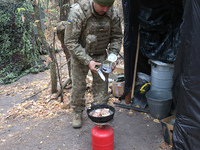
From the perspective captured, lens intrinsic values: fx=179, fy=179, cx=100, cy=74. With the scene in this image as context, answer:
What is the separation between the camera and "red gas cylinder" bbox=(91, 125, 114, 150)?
96.7 inches

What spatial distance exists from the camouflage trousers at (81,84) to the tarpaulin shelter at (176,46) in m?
0.87

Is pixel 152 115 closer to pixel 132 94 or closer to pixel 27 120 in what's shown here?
pixel 132 94

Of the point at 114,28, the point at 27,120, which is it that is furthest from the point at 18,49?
the point at 114,28

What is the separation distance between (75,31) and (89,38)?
10.4 inches

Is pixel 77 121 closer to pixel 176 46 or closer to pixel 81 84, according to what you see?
pixel 81 84

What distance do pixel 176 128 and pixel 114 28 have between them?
1.81 meters

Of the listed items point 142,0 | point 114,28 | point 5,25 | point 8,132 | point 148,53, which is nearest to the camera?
point 114,28

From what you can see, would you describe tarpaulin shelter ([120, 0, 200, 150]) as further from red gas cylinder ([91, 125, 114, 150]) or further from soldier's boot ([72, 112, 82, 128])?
soldier's boot ([72, 112, 82, 128])

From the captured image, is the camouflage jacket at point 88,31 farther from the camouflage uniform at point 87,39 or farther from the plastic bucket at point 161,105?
the plastic bucket at point 161,105

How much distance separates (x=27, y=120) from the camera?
3.78 metres

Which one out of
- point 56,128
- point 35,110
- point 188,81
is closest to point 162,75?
point 188,81

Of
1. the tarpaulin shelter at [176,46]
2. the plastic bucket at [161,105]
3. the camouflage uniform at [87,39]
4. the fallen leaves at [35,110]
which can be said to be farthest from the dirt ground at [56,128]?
the tarpaulin shelter at [176,46]

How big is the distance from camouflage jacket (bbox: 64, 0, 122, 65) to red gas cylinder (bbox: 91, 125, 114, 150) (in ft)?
3.37

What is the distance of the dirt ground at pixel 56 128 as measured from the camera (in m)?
2.93
